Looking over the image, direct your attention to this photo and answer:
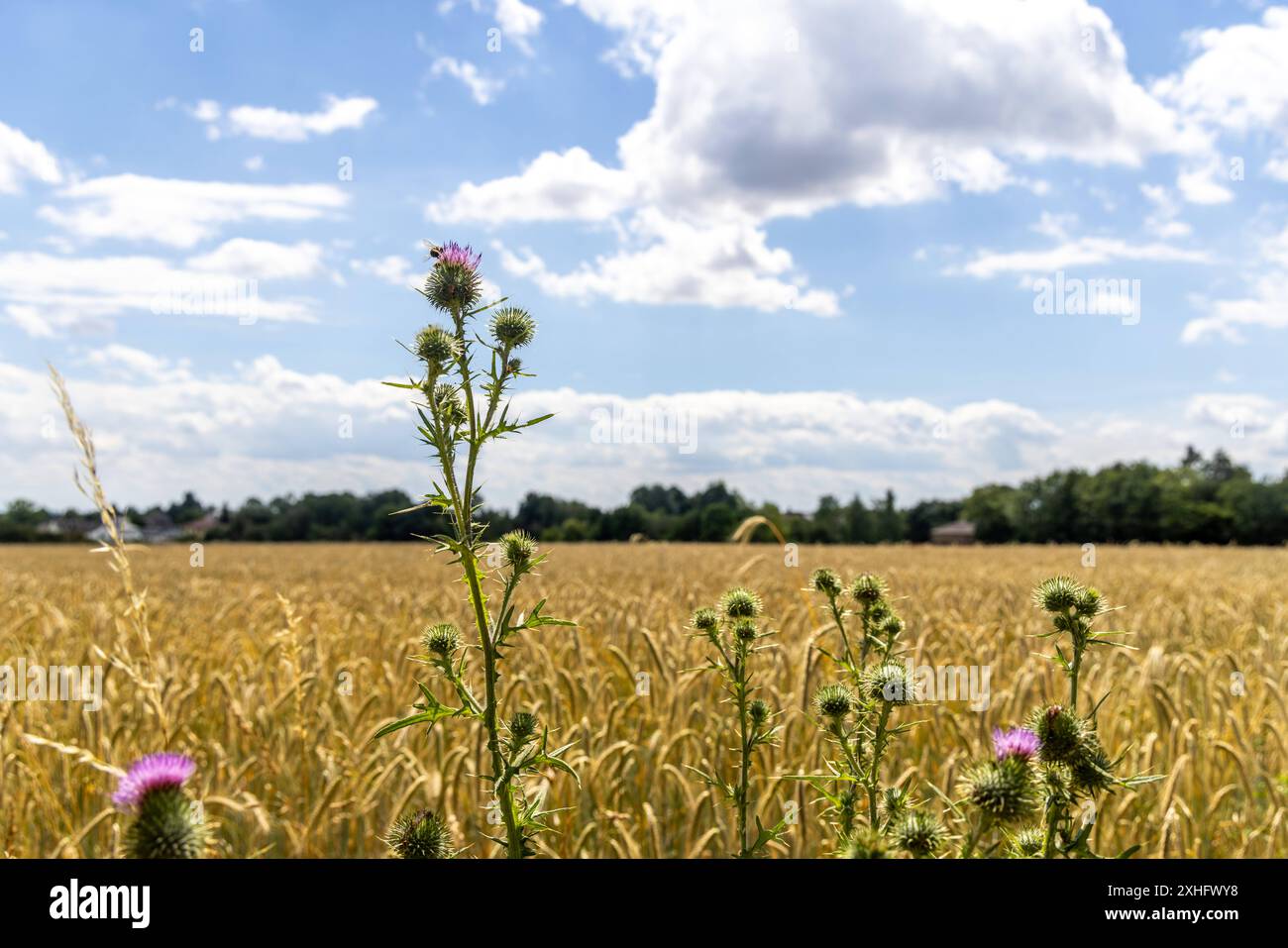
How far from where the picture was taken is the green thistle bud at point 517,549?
1.64 m

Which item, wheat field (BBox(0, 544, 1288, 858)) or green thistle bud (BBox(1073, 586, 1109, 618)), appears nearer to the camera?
green thistle bud (BBox(1073, 586, 1109, 618))

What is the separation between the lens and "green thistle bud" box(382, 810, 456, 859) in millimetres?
1369

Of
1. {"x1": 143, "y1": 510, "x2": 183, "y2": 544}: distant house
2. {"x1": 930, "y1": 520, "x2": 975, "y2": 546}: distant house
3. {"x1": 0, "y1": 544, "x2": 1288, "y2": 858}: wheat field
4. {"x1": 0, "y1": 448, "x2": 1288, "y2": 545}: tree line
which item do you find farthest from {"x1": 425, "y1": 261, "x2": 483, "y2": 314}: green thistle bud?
{"x1": 930, "y1": 520, "x2": 975, "y2": 546}: distant house

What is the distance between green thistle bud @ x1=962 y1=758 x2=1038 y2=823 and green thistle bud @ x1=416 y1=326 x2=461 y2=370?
1175 mm

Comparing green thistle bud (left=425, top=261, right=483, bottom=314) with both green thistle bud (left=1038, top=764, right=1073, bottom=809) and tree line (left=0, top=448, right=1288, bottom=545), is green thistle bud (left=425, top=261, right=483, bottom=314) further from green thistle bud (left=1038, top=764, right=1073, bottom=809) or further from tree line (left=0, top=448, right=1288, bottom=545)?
tree line (left=0, top=448, right=1288, bottom=545)

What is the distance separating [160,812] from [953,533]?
154 metres

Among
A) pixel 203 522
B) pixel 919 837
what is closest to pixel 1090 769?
pixel 919 837

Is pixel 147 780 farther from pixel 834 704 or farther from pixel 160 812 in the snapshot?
pixel 834 704

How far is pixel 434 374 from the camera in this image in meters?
1.59

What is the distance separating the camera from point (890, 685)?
152cm
